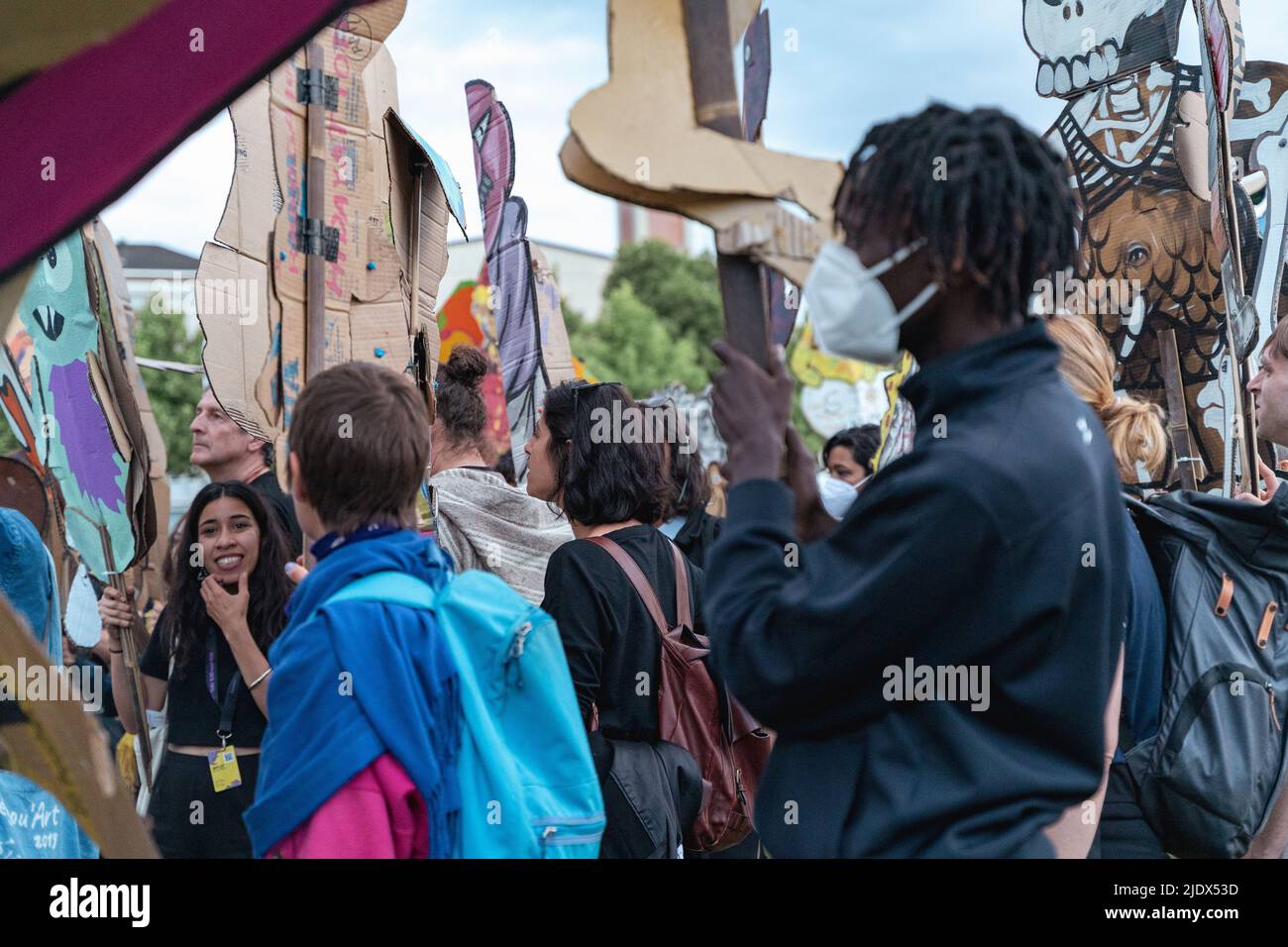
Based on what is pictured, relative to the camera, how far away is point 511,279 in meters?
4.43

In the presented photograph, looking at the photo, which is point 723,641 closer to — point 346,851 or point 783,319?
point 346,851

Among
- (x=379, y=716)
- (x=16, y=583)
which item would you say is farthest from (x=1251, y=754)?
(x=16, y=583)

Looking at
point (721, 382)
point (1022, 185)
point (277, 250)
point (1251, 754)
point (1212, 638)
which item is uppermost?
point (277, 250)

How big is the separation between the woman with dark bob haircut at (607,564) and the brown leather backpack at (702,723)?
2 centimetres

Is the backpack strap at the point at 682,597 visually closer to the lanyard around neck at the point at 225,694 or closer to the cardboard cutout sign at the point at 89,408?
the lanyard around neck at the point at 225,694

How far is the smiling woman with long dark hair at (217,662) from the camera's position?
3602mm

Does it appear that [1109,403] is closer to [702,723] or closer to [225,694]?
[702,723]

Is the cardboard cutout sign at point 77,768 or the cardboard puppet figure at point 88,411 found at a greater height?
the cardboard puppet figure at point 88,411

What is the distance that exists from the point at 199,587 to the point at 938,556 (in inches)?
105

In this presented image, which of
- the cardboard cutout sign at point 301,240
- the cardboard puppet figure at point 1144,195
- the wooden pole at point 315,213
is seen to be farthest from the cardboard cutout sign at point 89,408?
the cardboard puppet figure at point 1144,195

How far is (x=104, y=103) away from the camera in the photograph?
2369mm

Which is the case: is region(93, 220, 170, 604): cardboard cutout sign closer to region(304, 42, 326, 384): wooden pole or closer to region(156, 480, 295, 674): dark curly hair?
region(156, 480, 295, 674): dark curly hair

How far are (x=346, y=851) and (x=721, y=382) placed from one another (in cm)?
91

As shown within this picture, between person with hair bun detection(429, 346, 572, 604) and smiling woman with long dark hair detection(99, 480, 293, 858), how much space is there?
2.16ft
